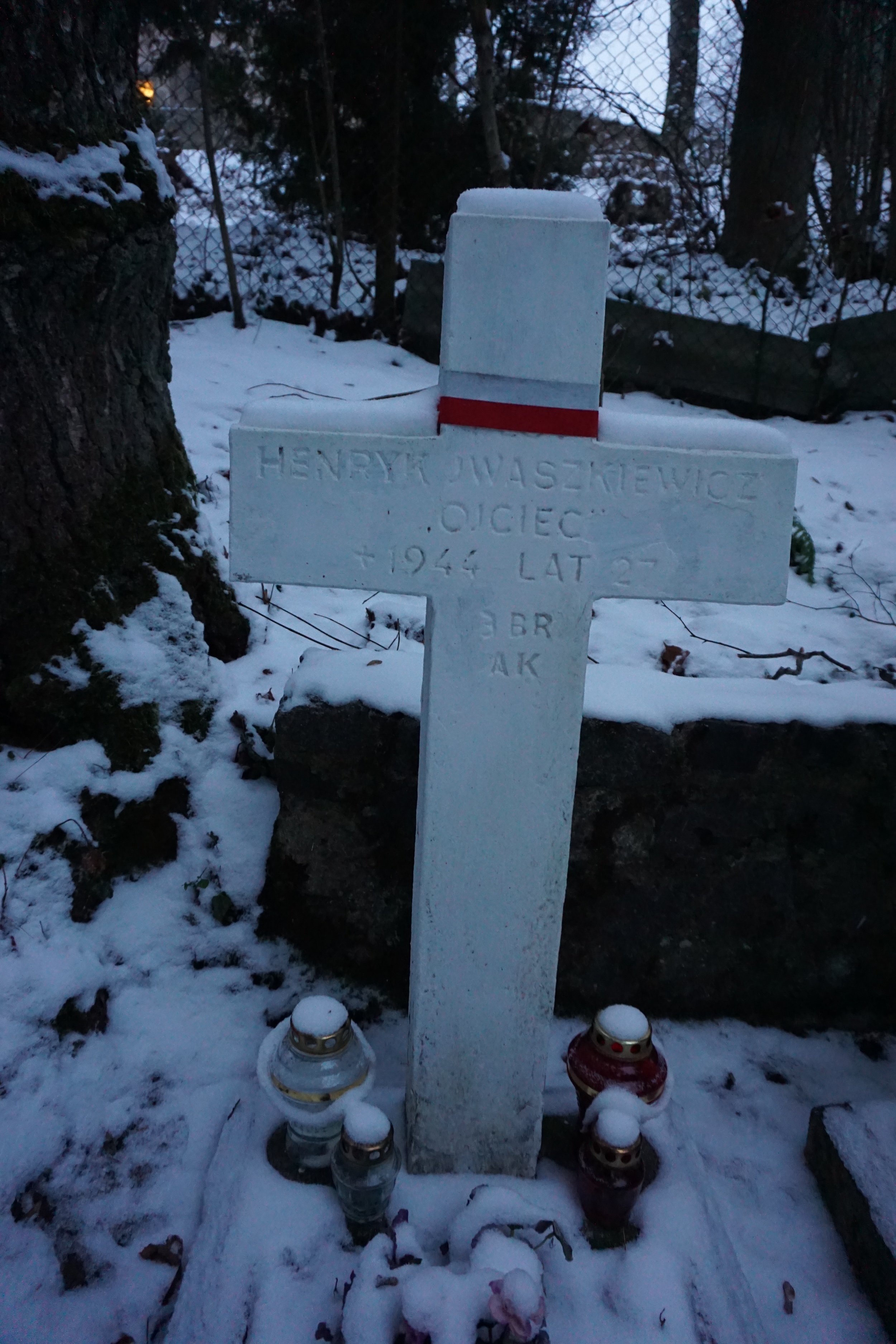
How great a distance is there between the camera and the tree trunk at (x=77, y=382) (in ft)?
6.47

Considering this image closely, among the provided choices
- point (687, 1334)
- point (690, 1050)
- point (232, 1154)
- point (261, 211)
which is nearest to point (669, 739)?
point (690, 1050)

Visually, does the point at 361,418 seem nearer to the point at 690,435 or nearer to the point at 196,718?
the point at 690,435

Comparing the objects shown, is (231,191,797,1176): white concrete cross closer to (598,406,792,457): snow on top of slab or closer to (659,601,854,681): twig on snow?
(598,406,792,457): snow on top of slab

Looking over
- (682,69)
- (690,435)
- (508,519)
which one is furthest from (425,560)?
(682,69)

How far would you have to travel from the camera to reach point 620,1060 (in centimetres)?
164

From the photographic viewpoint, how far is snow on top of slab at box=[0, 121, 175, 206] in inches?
75.9

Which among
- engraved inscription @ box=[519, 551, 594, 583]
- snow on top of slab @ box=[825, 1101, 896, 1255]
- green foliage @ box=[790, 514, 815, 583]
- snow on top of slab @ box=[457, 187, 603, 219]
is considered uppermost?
snow on top of slab @ box=[457, 187, 603, 219]

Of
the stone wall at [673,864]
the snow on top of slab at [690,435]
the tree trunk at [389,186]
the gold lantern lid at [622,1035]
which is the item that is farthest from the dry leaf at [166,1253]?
the tree trunk at [389,186]

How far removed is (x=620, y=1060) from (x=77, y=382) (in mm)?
2038

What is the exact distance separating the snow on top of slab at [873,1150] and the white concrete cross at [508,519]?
2.88ft

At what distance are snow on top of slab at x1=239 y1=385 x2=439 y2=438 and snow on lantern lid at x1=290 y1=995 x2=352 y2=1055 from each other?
1.03 m

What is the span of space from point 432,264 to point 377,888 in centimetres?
470

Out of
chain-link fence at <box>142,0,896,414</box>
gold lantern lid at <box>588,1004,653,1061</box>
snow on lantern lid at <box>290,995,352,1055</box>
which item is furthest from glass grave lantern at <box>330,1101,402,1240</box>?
chain-link fence at <box>142,0,896,414</box>

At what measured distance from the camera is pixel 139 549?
2406 mm
